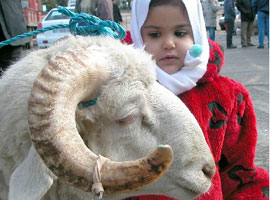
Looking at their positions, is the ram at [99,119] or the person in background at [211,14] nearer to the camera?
the ram at [99,119]

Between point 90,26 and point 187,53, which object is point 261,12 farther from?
point 90,26

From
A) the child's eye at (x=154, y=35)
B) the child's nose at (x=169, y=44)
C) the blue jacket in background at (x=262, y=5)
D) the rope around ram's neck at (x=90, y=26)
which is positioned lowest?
the blue jacket in background at (x=262, y=5)

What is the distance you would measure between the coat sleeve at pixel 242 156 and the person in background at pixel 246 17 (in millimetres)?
12227

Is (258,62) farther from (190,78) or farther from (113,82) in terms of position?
(113,82)

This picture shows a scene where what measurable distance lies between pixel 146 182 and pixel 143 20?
1.22m

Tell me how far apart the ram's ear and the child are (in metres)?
0.89

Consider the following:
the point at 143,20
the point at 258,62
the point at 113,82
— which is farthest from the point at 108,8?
the point at 113,82

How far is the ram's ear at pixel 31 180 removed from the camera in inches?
54.4

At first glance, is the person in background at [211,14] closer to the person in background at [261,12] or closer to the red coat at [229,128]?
the person in background at [261,12]

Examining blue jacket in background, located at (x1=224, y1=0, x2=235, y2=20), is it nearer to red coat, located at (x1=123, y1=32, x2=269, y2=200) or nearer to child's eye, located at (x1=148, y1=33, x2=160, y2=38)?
red coat, located at (x1=123, y1=32, x2=269, y2=200)

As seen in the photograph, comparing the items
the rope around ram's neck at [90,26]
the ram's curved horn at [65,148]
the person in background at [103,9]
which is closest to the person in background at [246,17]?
the person in background at [103,9]

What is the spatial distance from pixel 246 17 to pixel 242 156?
12653 millimetres

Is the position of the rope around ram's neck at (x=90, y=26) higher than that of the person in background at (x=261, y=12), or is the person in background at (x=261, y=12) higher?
the rope around ram's neck at (x=90, y=26)

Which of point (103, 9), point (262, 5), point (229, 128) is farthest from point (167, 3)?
point (262, 5)
